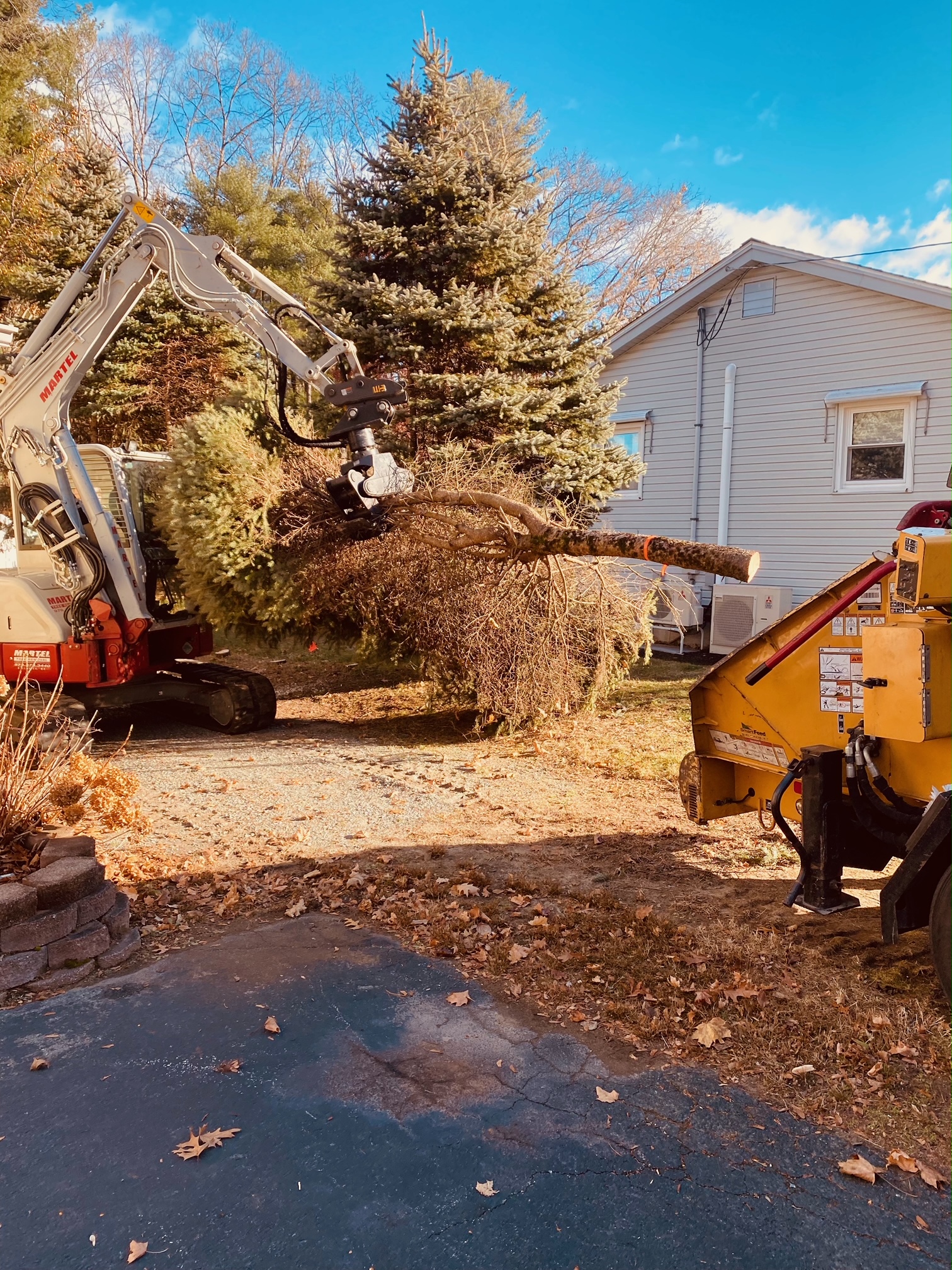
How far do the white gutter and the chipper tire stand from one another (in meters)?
7.87

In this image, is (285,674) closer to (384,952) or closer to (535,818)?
(535,818)

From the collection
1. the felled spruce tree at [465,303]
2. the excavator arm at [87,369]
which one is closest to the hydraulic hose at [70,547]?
the excavator arm at [87,369]

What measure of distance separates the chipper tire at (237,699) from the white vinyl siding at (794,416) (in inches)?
317

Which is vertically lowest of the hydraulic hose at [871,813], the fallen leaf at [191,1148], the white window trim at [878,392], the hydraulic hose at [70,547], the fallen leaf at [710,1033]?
the fallen leaf at [191,1148]

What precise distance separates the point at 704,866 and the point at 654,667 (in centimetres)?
778

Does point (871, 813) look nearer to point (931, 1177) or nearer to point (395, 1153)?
point (931, 1177)

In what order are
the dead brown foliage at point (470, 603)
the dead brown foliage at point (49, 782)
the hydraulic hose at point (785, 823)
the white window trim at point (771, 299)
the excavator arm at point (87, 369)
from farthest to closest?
the white window trim at point (771, 299) < the dead brown foliage at point (470, 603) < the excavator arm at point (87, 369) < the dead brown foliage at point (49, 782) < the hydraulic hose at point (785, 823)

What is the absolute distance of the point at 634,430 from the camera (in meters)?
15.7

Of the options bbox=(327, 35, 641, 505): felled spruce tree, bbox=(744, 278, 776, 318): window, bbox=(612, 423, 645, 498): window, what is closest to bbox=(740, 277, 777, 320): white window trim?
bbox=(744, 278, 776, 318): window

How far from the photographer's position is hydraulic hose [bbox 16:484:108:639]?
349 inches

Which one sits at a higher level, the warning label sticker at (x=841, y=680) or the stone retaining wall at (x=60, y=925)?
the warning label sticker at (x=841, y=680)

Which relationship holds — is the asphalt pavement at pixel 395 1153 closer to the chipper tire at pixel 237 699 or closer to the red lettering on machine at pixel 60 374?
the chipper tire at pixel 237 699

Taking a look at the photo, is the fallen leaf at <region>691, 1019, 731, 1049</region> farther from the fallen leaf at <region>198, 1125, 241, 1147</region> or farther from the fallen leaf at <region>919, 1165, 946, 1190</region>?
the fallen leaf at <region>198, 1125, 241, 1147</region>

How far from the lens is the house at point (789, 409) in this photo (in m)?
12.3
